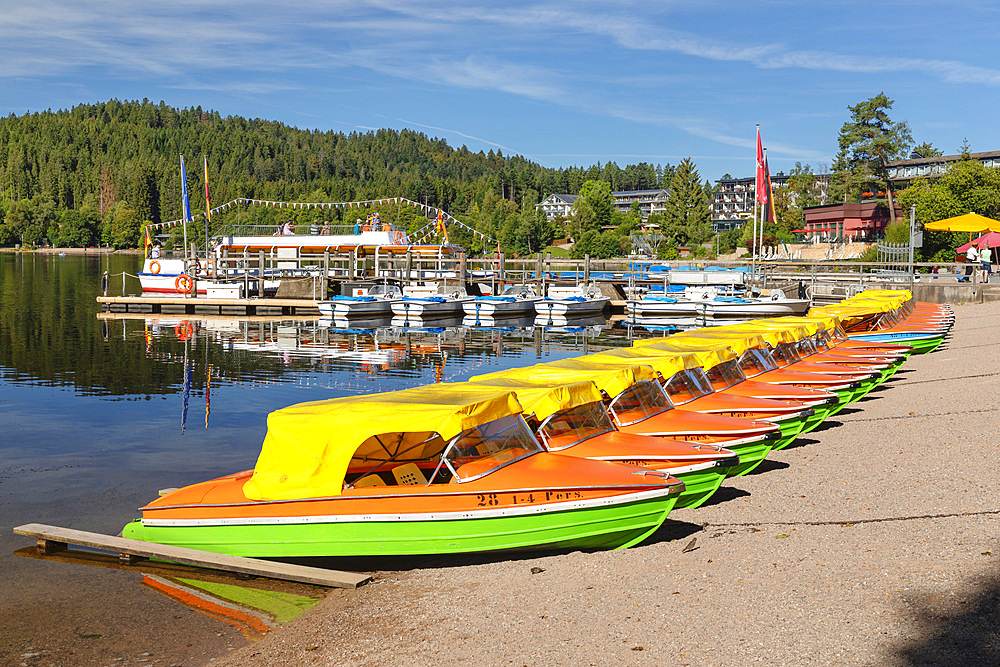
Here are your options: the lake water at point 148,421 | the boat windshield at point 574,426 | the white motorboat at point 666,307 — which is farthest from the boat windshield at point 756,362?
the white motorboat at point 666,307

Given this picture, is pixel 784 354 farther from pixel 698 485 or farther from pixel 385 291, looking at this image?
pixel 385 291

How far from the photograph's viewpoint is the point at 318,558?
36.1ft

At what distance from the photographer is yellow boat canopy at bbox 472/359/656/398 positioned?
13523 mm

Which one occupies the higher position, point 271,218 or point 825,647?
point 271,218

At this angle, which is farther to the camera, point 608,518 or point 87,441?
point 87,441

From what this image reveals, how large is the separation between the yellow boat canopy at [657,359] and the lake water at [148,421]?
23.9ft

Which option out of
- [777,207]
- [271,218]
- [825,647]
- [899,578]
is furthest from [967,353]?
[271,218]

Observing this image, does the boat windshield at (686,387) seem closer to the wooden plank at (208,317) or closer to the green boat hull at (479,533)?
the green boat hull at (479,533)

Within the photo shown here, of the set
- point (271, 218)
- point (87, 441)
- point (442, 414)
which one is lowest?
point (87, 441)

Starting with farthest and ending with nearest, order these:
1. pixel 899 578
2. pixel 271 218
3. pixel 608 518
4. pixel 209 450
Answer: pixel 271 218
pixel 209 450
pixel 608 518
pixel 899 578

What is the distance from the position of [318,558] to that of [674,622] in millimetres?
5035

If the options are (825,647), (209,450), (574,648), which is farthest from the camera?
(209,450)

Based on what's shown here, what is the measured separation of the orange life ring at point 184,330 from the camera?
136ft

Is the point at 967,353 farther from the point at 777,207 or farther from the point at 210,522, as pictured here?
the point at 777,207
